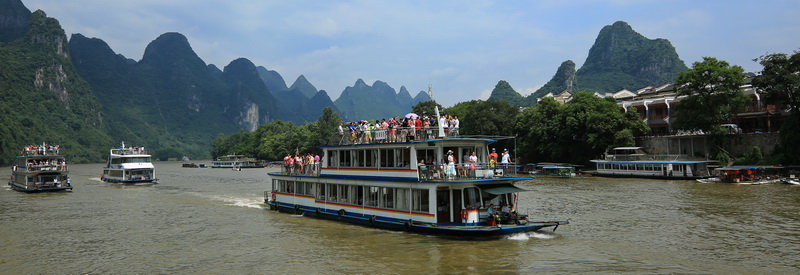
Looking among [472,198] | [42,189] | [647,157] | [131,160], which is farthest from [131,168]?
[647,157]

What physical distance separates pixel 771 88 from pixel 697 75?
8.55 metres

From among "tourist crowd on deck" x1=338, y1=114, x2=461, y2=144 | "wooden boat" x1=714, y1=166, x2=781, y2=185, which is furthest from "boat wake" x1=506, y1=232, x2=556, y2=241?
"wooden boat" x1=714, y1=166, x2=781, y2=185

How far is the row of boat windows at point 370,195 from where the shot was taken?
77.2 ft

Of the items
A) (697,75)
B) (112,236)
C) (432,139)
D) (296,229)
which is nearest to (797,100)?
(697,75)

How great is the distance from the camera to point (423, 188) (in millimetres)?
22859

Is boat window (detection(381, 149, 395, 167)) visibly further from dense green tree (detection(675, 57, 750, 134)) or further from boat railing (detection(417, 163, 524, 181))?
dense green tree (detection(675, 57, 750, 134))

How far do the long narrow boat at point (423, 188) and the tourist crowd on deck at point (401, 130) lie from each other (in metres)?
0.29

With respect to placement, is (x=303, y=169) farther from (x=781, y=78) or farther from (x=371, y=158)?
(x=781, y=78)

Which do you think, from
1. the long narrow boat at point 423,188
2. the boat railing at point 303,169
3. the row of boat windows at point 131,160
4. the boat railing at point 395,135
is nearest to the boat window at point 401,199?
the long narrow boat at point 423,188

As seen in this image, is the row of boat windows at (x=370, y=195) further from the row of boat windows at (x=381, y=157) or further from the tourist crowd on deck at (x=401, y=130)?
the tourist crowd on deck at (x=401, y=130)

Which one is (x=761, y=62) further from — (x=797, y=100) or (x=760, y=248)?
(x=760, y=248)

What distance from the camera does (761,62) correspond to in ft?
184

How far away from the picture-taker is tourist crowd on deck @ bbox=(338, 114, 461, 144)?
2409 cm

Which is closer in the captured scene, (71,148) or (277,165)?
(277,165)
